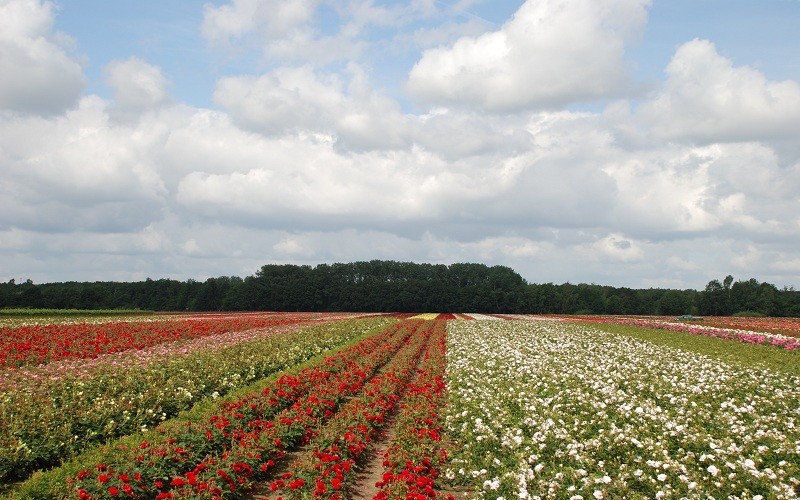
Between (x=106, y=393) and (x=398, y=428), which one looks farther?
(x=106, y=393)

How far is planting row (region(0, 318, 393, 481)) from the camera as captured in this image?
967 centimetres

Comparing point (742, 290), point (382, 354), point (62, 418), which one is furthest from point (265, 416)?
point (742, 290)

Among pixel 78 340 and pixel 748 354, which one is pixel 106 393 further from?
pixel 748 354

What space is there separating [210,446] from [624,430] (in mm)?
6686

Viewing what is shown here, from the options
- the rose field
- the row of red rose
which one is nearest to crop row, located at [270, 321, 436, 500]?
the rose field

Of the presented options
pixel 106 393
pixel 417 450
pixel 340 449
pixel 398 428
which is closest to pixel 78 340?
pixel 106 393

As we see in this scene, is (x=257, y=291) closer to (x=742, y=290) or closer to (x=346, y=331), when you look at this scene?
(x=346, y=331)

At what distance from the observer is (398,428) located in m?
11.5

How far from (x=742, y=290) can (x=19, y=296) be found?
356 ft

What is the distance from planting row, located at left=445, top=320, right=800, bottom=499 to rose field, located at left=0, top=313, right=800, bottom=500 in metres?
0.04

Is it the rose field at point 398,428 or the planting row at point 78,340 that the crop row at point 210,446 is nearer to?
the rose field at point 398,428

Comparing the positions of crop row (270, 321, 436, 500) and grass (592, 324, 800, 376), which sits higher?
grass (592, 324, 800, 376)

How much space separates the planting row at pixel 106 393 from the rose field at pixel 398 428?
4 cm

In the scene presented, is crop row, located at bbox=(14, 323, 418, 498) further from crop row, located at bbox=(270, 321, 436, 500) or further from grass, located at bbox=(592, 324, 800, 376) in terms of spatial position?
grass, located at bbox=(592, 324, 800, 376)
